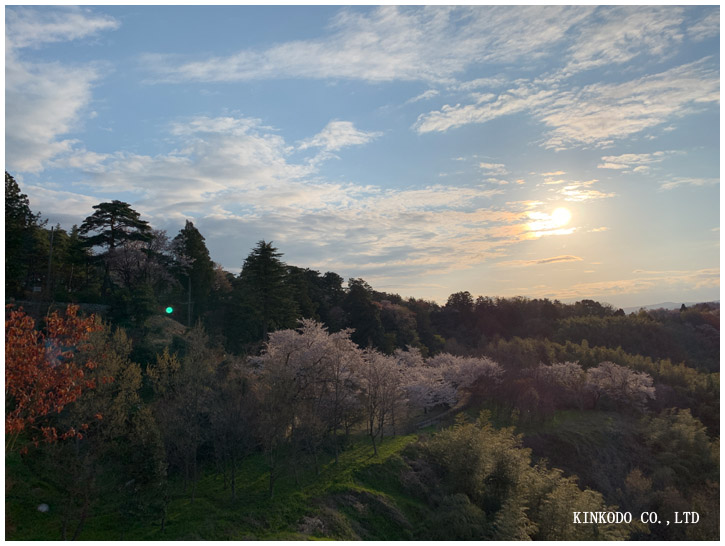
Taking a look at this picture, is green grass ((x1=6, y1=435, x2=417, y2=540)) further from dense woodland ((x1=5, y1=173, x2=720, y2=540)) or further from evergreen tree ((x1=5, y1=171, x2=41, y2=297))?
evergreen tree ((x1=5, y1=171, x2=41, y2=297))

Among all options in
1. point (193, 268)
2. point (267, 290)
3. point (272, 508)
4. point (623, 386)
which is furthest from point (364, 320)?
point (272, 508)

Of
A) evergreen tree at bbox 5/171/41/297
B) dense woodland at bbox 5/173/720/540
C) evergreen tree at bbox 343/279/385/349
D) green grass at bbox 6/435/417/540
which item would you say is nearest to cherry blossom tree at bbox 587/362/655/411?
dense woodland at bbox 5/173/720/540

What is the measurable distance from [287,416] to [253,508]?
12.3 ft

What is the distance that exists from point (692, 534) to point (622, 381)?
63.1 ft

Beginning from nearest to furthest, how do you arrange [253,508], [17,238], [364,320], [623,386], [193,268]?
1. [253,508]
2. [17,238]
3. [623,386]
4. [193,268]
5. [364,320]

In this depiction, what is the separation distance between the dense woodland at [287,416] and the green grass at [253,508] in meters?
0.10

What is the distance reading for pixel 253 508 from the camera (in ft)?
62.2

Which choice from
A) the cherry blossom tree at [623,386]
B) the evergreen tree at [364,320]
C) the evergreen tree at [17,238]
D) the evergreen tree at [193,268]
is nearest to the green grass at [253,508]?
the evergreen tree at [17,238]

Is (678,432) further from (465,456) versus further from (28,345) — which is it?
(28,345)

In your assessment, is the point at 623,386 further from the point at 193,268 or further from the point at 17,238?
the point at 17,238

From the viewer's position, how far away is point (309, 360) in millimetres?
29422

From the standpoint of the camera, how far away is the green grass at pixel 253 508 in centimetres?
1709

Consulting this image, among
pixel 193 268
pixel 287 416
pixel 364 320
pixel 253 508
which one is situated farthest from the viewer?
pixel 364 320

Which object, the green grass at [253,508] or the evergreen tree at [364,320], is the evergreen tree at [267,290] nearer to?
the evergreen tree at [364,320]
